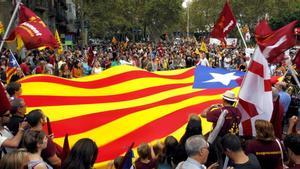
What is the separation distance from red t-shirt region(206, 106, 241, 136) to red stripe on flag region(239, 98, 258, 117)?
0.11 metres

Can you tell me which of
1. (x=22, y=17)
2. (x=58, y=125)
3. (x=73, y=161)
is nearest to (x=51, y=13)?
(x=22, y=17)

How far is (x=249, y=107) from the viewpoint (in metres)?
5.96

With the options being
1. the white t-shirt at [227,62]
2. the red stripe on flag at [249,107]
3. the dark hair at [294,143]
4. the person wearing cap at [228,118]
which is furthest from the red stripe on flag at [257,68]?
the white t-shirt at [227,62]

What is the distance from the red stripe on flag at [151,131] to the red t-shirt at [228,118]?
1.43 meters

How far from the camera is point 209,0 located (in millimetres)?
67250

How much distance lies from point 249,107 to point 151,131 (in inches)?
75.8

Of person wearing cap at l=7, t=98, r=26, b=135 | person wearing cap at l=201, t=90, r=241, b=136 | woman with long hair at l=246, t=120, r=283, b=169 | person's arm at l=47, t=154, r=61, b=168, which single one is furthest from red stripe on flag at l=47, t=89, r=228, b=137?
woman with long hair at l=246, t=120, r=283, b=169

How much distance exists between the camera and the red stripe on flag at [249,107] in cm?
592

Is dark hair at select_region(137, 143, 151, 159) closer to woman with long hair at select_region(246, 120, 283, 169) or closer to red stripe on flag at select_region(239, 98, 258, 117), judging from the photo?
woman with long hair at select_region(246, 120, 283, 169)

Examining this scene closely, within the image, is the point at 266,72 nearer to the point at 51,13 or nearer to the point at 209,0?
the point at 51,13

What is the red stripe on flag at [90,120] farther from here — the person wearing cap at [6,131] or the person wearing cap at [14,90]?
the person wearing cap at [6,131]

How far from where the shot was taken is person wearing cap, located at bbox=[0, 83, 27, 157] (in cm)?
509

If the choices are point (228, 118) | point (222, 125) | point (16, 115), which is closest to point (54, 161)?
point (16, 115)

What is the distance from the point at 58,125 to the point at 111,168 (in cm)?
206
